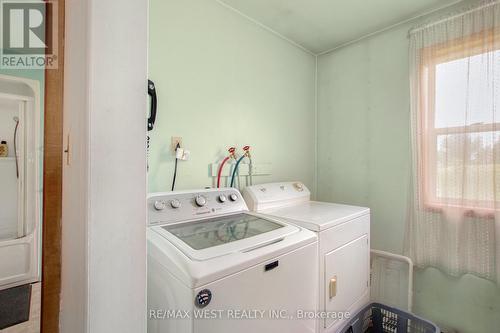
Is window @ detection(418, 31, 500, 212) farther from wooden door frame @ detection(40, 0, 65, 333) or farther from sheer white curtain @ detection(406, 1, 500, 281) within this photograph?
wooden door frame @ detection(40, 0, 65, 333)

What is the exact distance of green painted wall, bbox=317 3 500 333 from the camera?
1.71m

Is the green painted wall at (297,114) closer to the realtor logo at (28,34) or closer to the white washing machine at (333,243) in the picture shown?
the white washing machine at (333,243)

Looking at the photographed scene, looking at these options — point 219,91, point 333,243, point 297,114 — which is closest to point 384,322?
point 333,243

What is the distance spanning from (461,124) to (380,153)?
0.60 meters

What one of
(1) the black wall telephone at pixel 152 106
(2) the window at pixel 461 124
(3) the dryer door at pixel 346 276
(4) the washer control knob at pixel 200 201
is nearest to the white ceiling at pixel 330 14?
(2) the window at pixel 461 124

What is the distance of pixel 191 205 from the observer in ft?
4.50

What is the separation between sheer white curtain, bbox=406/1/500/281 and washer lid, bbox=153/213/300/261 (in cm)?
127

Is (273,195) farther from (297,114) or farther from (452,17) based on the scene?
(452,17)

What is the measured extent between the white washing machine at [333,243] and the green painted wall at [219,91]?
1.11 feet

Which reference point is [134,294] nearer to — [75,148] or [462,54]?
[75,148]

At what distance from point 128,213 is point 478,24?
2393mm

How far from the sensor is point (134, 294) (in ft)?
2.27

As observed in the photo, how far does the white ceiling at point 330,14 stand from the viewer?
1.75 meters

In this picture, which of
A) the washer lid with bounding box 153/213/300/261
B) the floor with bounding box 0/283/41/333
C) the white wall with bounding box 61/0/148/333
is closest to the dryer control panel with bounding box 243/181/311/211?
the washer lid with bounding box 153/213/300/261
